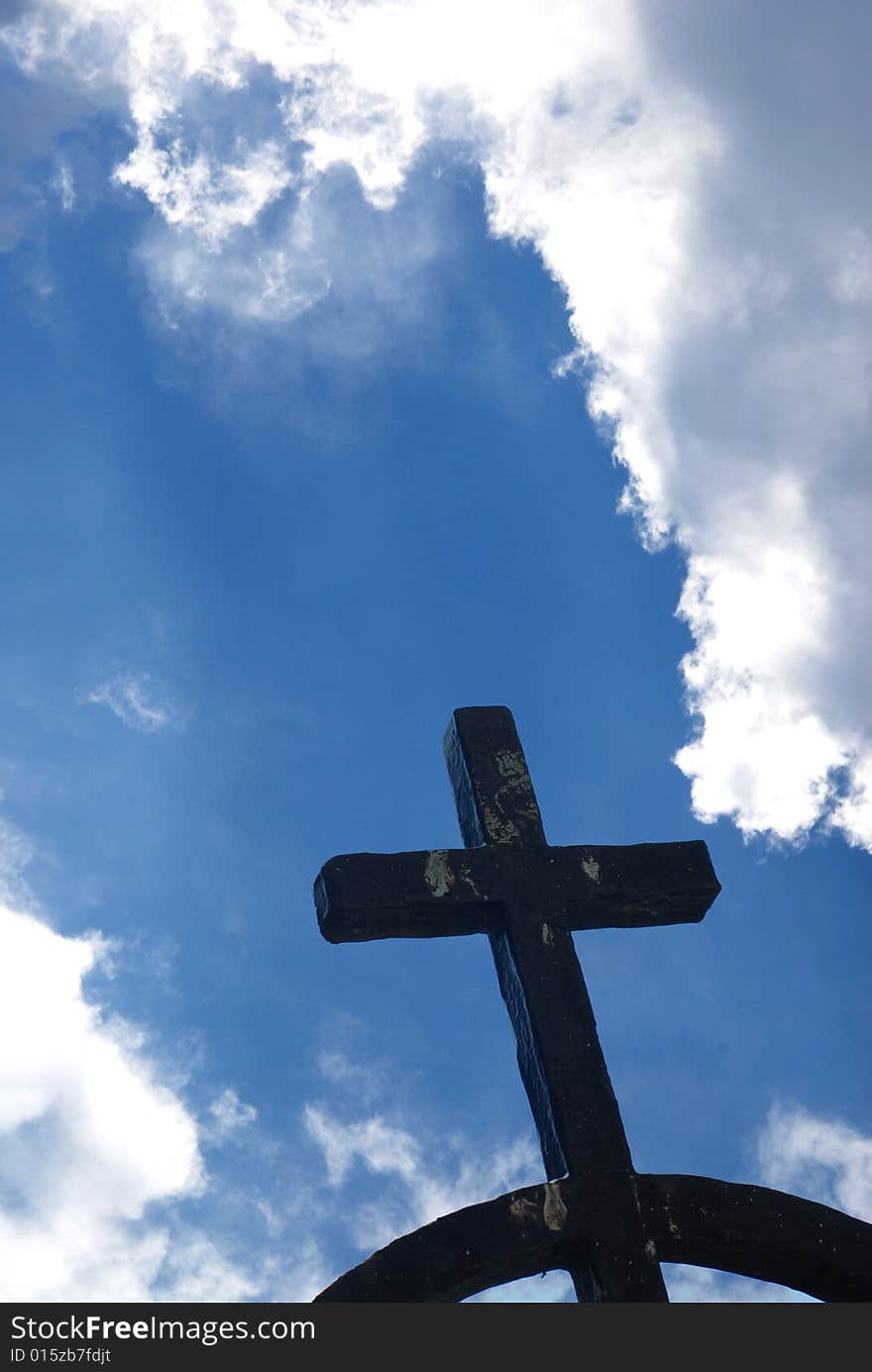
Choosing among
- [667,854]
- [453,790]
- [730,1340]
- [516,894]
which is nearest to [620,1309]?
[730,1340]

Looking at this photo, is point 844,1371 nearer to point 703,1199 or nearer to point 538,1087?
point 703,1199

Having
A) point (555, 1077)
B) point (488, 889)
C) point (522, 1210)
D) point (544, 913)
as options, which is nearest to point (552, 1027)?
point (555, 1077)

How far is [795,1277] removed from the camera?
375cm

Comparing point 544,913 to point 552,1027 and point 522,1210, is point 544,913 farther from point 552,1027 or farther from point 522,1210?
point 522,1210

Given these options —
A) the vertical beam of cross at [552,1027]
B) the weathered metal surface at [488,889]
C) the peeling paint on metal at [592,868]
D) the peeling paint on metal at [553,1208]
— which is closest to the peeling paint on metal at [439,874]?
the weathered metal surface at [488,889]

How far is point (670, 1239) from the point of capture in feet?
11.9

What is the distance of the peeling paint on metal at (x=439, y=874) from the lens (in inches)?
176

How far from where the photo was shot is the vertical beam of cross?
3.60 metres

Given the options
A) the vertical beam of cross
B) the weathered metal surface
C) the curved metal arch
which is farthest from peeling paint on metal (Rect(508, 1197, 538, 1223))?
the weathered metal surface

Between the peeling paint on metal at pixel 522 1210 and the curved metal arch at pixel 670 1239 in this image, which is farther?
the peeling paint on metal at pixel 522 1210

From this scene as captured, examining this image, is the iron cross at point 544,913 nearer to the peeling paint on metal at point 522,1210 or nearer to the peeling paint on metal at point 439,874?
the peeling paint on metal at point 439,874

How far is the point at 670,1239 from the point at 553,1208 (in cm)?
40

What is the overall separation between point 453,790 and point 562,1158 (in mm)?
1839

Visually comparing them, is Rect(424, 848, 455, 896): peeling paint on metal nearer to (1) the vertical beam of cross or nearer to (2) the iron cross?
(2) the iron cross
